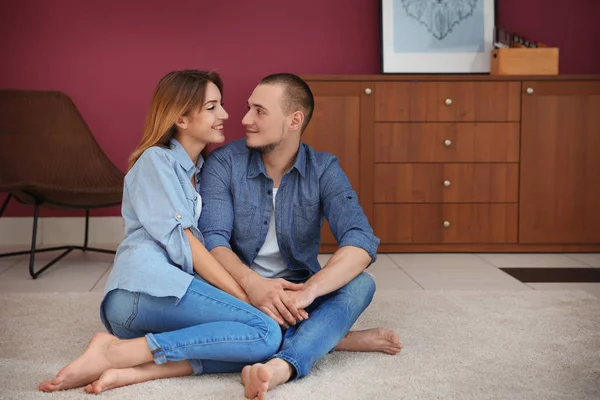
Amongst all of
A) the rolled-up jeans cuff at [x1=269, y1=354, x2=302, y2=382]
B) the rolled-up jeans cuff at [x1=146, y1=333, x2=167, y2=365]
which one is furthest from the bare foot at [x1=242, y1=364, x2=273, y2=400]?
the rolled-up jeans cuff at [x1=146, y1=333, x2=167, y2=365]

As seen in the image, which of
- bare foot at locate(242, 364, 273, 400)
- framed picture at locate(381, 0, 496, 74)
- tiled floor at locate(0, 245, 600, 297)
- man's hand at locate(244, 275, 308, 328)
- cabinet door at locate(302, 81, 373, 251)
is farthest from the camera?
framed picture at locate(381, 0, 496, 74)

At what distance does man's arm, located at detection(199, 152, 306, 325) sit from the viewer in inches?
79.0

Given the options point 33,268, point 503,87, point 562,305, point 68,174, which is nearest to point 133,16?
point 68,174

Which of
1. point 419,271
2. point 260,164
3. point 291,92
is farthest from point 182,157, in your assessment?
point 419,271

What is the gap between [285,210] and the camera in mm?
2277

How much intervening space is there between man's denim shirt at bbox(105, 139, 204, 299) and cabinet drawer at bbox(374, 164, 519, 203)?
2129 mm

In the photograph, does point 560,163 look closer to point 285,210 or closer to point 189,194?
point 285,210

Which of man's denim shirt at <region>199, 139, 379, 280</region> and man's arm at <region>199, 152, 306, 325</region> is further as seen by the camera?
man's denim shirt at <region>199, 139, 379, 280</region>

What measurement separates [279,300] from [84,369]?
1.63 ft

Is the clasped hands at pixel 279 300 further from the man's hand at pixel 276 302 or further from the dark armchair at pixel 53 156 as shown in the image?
the dark armchair at pixel 53 156

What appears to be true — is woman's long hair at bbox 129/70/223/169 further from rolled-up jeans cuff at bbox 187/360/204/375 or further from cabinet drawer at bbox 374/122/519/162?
cabinet drawer at bbox 374/122/519/162

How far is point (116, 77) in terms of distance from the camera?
4445 millimetres

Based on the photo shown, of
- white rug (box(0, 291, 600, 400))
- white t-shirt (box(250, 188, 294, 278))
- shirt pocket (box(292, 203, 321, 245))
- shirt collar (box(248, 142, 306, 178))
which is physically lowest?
white rug (box(0, 291, 600, 400))

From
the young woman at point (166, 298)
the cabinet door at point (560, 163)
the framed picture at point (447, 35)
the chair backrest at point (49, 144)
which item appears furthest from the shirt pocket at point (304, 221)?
the framed picture at point (447, 35)
